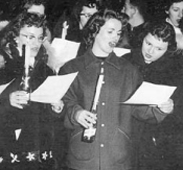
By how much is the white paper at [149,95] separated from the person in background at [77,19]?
32 centimetres

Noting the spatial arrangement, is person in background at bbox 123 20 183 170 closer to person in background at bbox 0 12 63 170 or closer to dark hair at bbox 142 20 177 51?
dark hair at bbox 142 20 177 51

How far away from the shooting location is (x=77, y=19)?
1.99m

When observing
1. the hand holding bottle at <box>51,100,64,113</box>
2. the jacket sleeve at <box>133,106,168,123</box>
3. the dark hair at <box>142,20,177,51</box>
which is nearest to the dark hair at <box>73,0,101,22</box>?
the dark hair at <box>142,20,177,51</box>

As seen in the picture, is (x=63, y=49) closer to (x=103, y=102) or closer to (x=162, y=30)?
(x=103, y=102)

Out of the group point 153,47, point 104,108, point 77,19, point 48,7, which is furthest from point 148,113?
point 48,7

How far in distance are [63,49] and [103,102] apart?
31cm

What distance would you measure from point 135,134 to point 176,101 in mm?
250

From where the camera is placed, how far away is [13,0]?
1981mm

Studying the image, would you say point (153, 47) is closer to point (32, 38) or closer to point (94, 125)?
point (94, 125)

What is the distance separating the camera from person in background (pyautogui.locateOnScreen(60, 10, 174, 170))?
1989mm

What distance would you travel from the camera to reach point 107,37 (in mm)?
1990

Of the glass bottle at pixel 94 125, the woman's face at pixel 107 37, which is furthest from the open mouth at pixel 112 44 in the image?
the glass bottle at pixel 94 125

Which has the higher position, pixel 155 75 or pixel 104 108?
pixel 155 75

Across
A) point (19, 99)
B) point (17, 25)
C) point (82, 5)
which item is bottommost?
point (19, 99)
